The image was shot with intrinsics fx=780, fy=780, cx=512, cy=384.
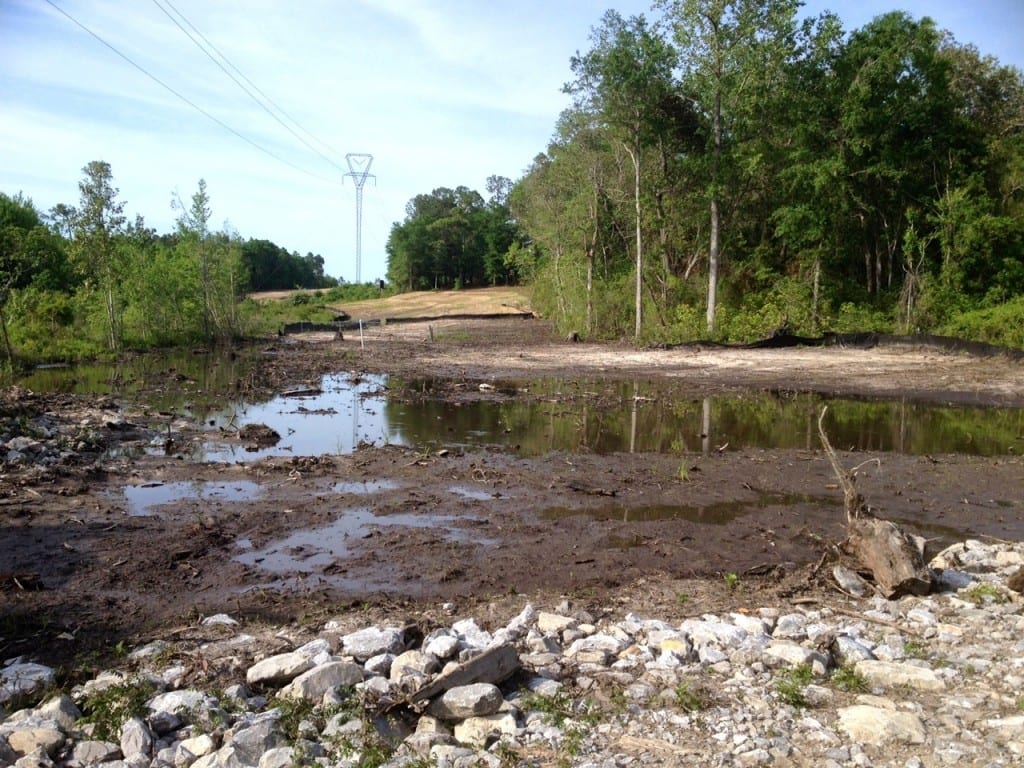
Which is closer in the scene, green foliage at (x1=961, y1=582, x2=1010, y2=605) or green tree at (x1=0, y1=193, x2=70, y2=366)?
green foliage at (x1=961, y1=582, x2=1010, y2=605)

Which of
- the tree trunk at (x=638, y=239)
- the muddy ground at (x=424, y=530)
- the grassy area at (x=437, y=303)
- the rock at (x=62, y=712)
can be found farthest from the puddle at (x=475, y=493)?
the grassy area at (x=437, y=303)

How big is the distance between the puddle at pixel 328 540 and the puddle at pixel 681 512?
118cm

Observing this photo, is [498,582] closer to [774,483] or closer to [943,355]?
[774,483]

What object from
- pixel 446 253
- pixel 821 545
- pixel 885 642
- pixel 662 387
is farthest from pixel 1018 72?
pixel 446 253

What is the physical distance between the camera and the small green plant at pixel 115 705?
3930 millimetres

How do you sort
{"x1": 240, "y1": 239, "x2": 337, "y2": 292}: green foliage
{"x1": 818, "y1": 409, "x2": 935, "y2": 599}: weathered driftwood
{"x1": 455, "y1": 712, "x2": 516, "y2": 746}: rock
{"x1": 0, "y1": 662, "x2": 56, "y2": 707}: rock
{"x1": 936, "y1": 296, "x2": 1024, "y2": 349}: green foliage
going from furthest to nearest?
{"x1": 240, "y1": 239, "x2": 337, "y2": 292}: green foliage → {"x1": 936, "y1": 296, "x2": 1024, "y2": 349}: green foliage → {"x1": 818, "y1": 409, "x2": 935, "y2": 599}: weathered driftwood → {"x1": 0, "y1": 662, "x2": 56, "y2": 707}: rock → {"x1": 455, "y1": 712, "x2": 516, "y2": 746}: rock

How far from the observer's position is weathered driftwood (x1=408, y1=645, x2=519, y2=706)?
419 centimetres

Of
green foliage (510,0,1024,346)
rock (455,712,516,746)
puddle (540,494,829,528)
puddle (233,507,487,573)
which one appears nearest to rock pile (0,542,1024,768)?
rock (455,712,516,746)

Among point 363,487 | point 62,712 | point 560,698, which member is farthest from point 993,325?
point 62,712

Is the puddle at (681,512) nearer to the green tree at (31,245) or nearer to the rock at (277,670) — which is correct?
the rock at (277,670)

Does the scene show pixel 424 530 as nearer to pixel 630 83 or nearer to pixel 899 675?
pixel 899 675

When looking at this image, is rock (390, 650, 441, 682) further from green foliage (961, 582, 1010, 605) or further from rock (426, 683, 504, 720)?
green foliage (961, 582, 1010, 605)

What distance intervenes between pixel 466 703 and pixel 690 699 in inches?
47.7

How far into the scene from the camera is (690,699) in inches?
166
